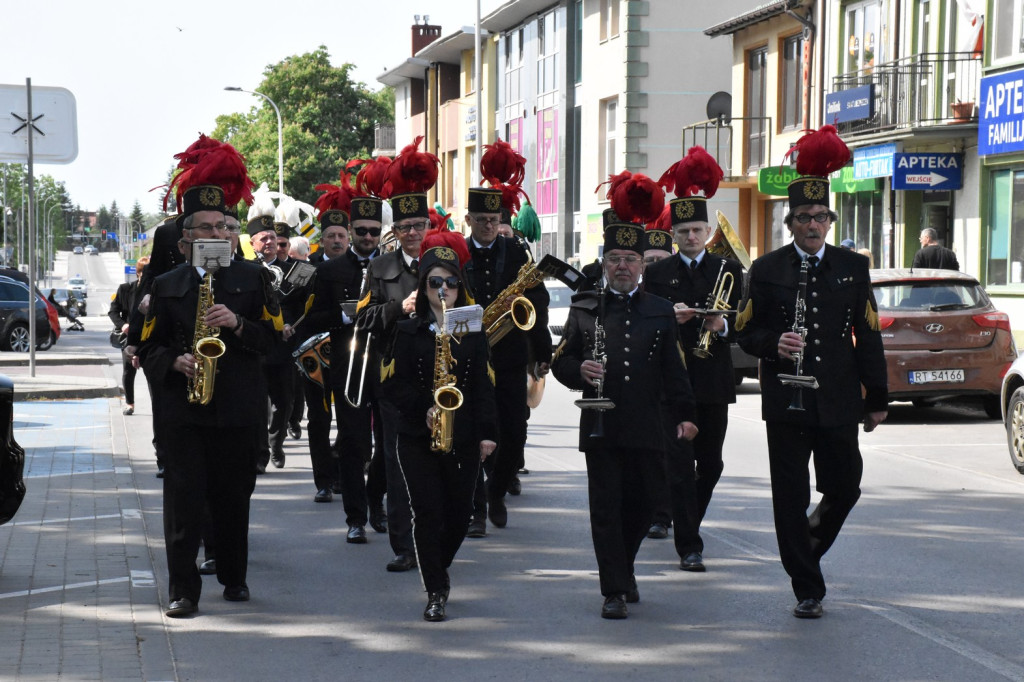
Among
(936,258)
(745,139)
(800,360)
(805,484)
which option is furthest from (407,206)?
(745,139)

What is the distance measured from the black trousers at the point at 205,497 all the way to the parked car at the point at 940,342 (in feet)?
33.1

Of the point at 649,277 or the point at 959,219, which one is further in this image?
the point at 959,219

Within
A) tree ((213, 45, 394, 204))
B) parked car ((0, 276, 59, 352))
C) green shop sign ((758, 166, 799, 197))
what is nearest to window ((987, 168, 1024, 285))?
green shop sign ((758, 166, 799, 197))

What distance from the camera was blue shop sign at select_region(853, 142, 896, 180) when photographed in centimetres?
2664

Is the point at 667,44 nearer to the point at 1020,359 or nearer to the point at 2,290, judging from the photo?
the point at 2,290

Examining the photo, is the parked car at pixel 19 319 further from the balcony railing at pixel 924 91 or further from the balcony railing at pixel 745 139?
the balcony railing at pixel 924 91

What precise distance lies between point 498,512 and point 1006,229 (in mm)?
17302

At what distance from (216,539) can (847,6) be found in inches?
1006

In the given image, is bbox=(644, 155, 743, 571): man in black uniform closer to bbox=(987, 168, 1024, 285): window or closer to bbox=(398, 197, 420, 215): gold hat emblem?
bbox=(398, 197, 420, 215): gold hat emblem

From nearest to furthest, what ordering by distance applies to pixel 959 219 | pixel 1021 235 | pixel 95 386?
pixel 95 386, pixel 1021 235, pixel 959 219

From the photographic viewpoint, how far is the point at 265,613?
7.20 metres

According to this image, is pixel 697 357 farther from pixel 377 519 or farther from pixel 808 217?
pixel 377 519

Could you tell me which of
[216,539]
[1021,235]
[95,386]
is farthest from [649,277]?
[1021,235]

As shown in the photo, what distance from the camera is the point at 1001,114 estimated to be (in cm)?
2395
